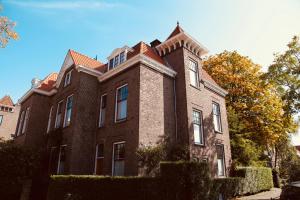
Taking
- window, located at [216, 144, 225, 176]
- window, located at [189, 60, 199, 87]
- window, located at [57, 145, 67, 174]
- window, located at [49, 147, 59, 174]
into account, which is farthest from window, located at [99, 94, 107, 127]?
window, located at [216, 144, 225, 176]

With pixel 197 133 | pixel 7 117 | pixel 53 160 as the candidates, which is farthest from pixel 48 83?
pixel 7 117

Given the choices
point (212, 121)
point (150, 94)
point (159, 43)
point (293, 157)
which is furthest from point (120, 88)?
point (293, 157)

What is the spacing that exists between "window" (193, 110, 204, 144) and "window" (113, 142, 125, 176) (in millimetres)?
5704

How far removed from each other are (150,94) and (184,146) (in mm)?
4336

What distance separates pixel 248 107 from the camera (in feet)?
85.0

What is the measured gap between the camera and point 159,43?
20.9 meters

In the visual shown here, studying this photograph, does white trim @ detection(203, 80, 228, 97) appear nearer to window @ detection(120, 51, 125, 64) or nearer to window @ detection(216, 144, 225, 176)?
window @ detection(216, 144, 225, 176)

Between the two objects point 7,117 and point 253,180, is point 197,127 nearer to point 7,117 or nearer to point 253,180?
point 253,180

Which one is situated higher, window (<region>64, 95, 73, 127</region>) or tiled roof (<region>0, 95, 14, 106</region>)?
tiled roof (<region>0, 95, 14, 106</region>)

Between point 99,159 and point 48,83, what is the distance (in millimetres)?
13155

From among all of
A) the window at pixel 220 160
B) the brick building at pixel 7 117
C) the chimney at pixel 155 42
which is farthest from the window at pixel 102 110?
the brick building at pixel 7 117

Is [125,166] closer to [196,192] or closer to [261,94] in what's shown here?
[196,192]

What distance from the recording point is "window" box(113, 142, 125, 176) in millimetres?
13734

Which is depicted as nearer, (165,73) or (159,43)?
(165,73)
